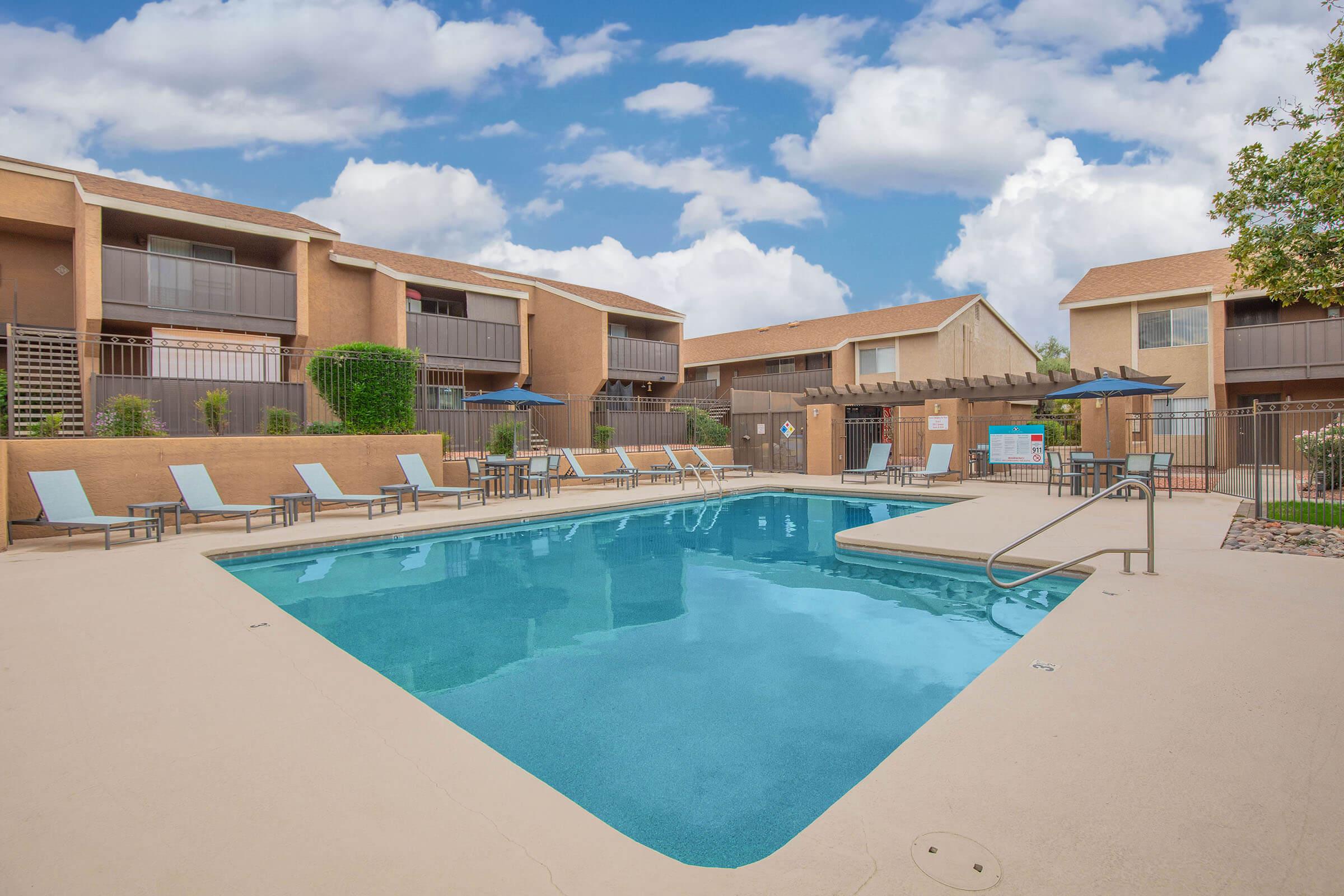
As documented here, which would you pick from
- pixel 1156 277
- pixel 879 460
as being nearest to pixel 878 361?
pixel 1156 277

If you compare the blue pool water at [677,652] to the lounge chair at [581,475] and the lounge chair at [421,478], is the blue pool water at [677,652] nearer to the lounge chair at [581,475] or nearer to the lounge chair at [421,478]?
the lounge chair at [421,478]

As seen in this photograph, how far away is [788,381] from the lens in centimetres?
3016

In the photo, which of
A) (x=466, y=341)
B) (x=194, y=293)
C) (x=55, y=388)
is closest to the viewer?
(x=55, y=388)

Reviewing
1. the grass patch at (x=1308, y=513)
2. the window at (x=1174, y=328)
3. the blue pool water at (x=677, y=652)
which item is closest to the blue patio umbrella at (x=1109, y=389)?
the grass patch at (x=1308, y=513)

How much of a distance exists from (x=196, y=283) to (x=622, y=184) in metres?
21.1

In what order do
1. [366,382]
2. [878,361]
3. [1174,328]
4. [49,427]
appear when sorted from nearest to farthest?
[49,427] < [366,382] < [1174,328] < [878,361]

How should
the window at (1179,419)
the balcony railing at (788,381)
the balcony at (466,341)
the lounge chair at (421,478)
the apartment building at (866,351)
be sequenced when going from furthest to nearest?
the balcony railing at (788,381)
the apartment building at (866,351)
the balcony at (466,341)
the window at (1179,419)
the lounge chair at (421,478)

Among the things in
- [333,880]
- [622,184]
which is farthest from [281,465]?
[622,184]

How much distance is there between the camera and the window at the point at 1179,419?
20.1 meters

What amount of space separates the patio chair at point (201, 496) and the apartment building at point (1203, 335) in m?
23.9

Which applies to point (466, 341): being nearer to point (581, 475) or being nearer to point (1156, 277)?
point (581, 475)

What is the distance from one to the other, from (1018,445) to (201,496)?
17.3 metres

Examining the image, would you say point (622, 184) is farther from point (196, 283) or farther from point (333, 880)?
point (333, 880)

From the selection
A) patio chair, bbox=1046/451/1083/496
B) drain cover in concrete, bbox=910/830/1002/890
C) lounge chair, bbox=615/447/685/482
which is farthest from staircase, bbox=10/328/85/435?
patio chair, bbox=1046/451/1083/496
